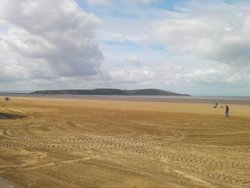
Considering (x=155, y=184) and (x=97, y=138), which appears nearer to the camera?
(x=155, y=184)

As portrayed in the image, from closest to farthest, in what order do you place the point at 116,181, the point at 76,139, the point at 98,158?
the point at 116,181 → the point at 98,158 → the point at 76,139

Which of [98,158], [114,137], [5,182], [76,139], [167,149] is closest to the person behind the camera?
[5,182]

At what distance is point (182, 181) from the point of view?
9117 mm

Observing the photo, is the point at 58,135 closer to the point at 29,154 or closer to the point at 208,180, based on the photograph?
the point at 29,154

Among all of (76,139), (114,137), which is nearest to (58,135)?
(76,139)

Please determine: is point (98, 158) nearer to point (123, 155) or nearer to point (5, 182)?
point (123, 155)

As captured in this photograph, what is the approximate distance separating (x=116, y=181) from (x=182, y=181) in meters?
1.79

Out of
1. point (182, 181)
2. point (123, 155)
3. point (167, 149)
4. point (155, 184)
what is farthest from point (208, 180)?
point (167, 149)

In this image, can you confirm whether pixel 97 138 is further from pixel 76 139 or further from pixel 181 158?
pixel 181 158

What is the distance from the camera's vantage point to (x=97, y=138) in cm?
1736

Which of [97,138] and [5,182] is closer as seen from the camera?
[5,182]

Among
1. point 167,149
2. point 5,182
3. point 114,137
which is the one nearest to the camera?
point 5,182

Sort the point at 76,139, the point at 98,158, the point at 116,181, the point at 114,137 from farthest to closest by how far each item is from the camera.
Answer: the point at 114,137
the point at 76,139
the point at 98,158
the point at 116,181

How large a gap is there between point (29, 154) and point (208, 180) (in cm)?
668
